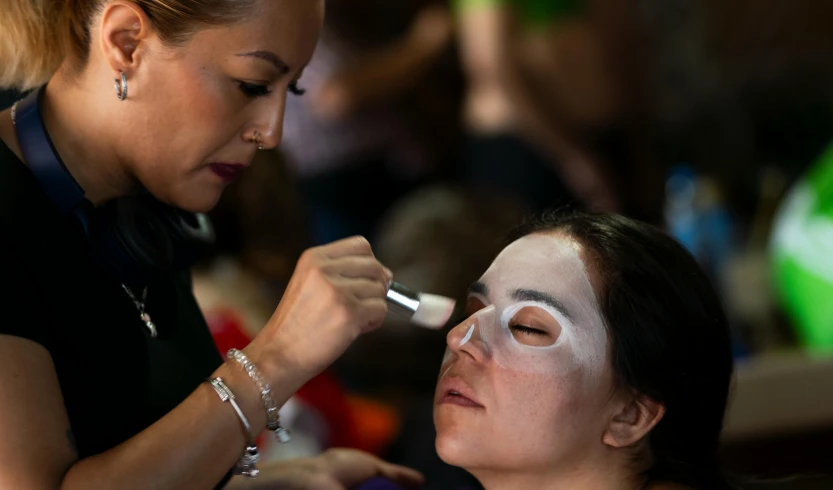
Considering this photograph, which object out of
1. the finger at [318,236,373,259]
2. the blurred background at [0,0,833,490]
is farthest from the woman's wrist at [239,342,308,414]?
the blurred background at [0,0,833,490]

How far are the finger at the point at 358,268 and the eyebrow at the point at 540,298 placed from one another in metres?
0.19

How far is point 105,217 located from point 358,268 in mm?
259

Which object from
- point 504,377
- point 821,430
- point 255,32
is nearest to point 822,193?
point 821,430

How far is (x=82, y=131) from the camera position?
979 mm

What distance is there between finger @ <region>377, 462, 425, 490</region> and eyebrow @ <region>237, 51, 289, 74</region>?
484 mm

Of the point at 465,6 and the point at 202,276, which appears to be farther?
the point at 465,6

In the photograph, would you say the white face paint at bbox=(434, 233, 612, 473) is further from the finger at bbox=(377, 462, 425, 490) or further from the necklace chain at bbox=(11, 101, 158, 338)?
the necklace chain at bbox=(11, 101, 158, 338)

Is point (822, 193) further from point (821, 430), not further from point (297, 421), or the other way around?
point (297, 421)

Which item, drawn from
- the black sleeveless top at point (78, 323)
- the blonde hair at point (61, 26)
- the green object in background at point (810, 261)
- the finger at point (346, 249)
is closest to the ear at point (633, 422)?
the finger at point (346, 249)

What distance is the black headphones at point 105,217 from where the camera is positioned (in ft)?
3.10

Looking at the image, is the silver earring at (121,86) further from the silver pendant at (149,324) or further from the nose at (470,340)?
the nose at (470,340)

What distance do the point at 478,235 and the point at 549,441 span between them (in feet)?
3.59

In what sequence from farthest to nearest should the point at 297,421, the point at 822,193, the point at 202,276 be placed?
the point at 822,193 → the point at 202,276 → the point at 297,421

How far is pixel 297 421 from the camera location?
169cm
